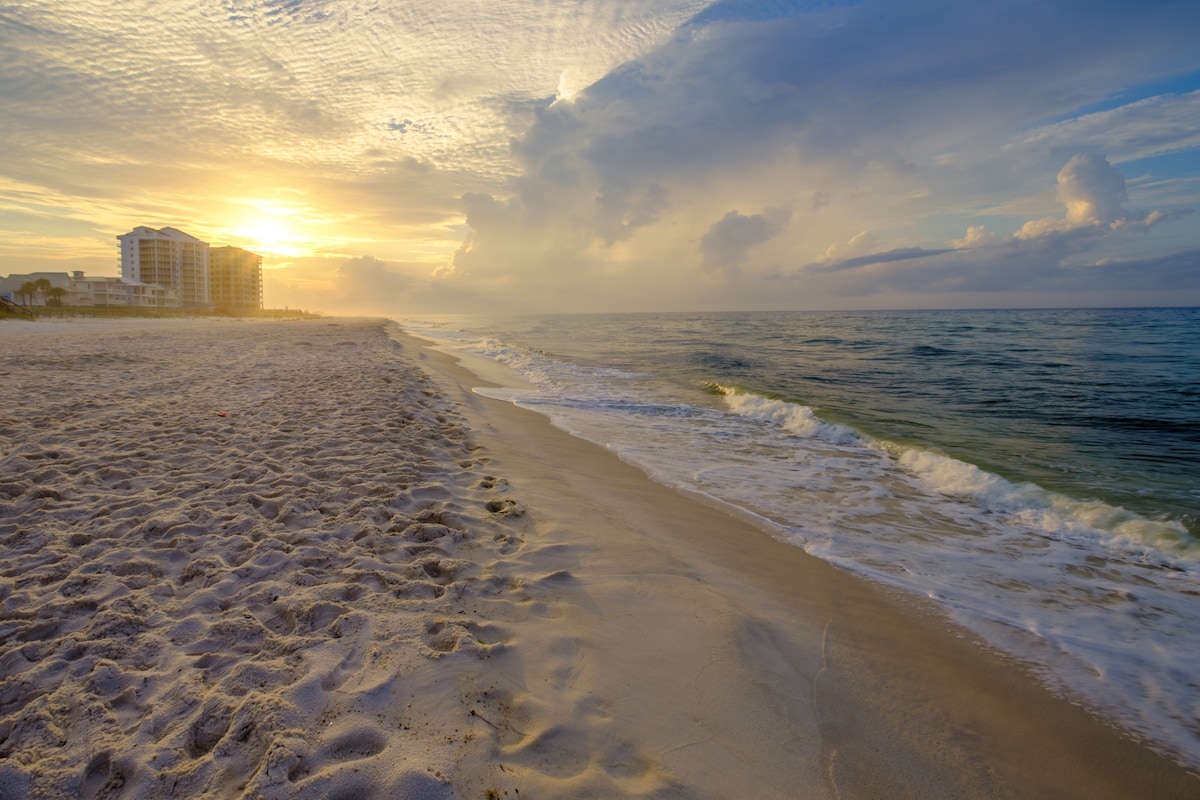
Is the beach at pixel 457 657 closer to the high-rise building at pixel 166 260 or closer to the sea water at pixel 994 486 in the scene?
the sea water at pixel 994 486

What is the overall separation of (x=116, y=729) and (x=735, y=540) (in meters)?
4.56

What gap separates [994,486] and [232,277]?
123 meters

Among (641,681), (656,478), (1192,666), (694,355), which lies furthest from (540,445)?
(694,355)

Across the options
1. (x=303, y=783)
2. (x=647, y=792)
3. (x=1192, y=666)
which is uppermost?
(x=303, y=783)

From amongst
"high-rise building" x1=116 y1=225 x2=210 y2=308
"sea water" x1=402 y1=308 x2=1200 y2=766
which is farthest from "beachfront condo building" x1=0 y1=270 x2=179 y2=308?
"sea water" x1=402 y1=308 x2=1200 y2=766

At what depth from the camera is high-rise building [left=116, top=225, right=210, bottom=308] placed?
84.5 metres

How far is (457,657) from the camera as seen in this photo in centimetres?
290

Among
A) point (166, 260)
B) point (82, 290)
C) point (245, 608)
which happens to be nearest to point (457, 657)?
point (245, 608)

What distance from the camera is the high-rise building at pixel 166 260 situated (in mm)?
84500

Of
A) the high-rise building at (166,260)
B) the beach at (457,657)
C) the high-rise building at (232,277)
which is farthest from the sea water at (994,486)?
the high-rise building at (232,277)

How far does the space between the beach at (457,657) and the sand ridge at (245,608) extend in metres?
0.01

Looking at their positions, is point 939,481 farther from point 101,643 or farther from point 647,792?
point 101,643

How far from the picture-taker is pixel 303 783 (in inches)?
80.4

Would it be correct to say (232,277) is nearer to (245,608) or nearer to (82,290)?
(82,290)
